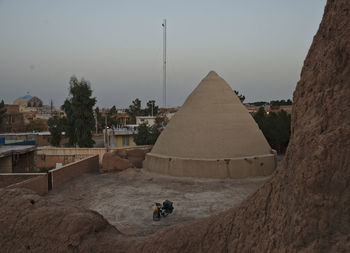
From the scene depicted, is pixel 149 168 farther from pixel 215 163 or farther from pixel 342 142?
pixel 342 142

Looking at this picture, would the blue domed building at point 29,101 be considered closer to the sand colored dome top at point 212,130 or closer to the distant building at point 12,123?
the distant building at point 12,123

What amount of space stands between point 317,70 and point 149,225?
7715 millimetres

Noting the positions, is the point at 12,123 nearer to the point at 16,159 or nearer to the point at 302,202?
the point at 16,159

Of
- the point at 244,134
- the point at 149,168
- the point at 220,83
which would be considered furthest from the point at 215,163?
the point at 220,83

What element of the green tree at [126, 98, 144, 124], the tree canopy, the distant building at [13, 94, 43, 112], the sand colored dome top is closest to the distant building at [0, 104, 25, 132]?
the green tree at [126, 98, 144, 124]

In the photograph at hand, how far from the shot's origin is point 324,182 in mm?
2883

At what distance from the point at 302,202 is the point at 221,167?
12778mm

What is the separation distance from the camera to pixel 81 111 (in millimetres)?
29922

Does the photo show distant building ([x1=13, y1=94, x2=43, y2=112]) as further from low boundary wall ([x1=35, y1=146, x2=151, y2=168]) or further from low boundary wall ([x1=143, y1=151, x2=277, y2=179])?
low boundary wall ([x1=143, y1=151, x2=277, y2=179])

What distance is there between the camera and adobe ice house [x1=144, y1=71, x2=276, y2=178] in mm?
15805

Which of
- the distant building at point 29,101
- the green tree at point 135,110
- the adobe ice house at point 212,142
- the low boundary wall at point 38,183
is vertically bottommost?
the low boundary wall at point 38,183

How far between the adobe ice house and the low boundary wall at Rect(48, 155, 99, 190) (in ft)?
12.2

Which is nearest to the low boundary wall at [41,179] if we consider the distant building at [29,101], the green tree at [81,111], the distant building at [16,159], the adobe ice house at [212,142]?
the adobe ice house at [212,142]

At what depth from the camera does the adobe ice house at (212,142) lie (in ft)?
51.9
